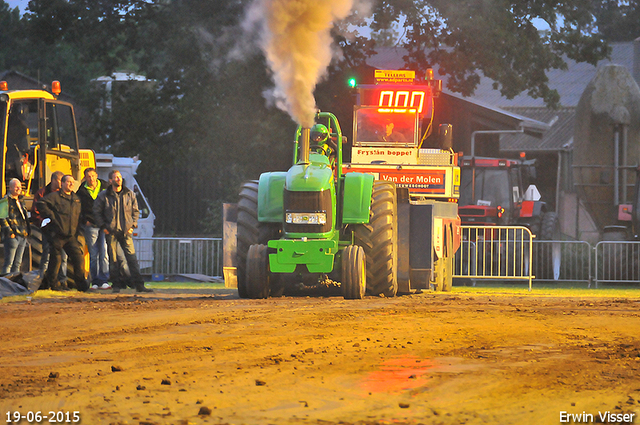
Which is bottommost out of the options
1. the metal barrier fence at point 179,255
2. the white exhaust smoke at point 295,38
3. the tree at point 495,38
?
the metal barrier fence at point 179,255

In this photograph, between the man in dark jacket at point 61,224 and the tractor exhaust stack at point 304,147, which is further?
the man in dark jacket at point 61,224

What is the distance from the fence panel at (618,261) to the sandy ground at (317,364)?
28.1 ft

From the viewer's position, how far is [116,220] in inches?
584

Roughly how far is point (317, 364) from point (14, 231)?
27.5 ft

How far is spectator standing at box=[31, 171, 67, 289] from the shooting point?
14.4 m

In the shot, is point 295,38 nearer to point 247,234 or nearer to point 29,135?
point 247,234

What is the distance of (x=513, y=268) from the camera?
1839 centimetres

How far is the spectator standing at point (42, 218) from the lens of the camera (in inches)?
569

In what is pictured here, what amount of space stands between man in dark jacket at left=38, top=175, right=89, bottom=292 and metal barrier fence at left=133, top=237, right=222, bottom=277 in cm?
715

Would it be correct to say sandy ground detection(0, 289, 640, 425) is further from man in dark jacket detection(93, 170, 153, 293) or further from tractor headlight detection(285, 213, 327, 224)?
man in dark jacket detection(93, 170, 153, 293)

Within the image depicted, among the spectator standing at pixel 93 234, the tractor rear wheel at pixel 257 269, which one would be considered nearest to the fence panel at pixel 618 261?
the tractor rear wheel at pixel 257 269

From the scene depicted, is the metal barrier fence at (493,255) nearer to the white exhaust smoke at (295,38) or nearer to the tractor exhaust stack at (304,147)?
the white exhaust smoke at (295,38)

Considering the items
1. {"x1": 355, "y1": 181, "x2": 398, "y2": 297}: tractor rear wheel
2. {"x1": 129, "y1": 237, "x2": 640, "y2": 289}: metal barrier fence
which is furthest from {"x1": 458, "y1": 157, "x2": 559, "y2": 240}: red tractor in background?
{"x1": 355, "y1": 181, "x2": 398, "y2": 297}: tractor rear wheel

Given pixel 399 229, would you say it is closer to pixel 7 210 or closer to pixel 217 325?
pixel 217 325
